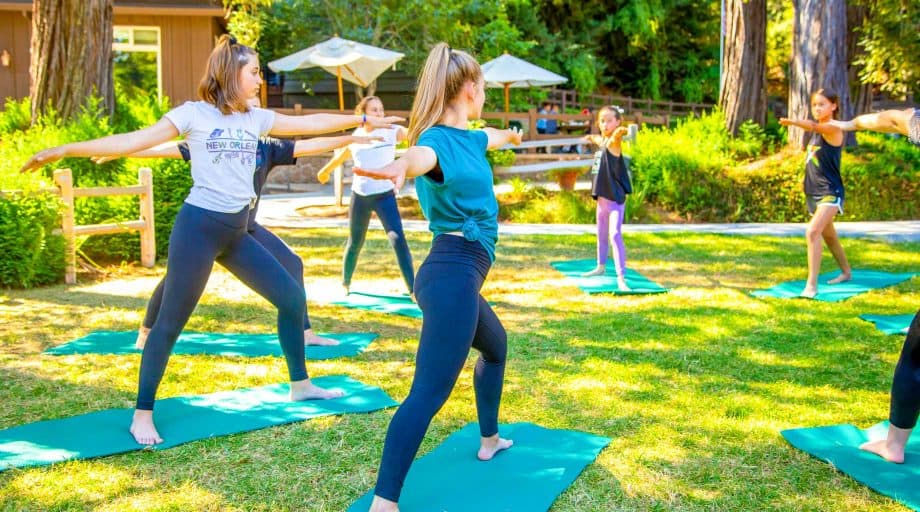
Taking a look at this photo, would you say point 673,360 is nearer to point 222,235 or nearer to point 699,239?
point 222,235

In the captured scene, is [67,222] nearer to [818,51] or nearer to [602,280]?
[602,280]

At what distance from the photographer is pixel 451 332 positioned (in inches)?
139

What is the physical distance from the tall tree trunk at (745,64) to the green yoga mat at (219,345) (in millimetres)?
10600

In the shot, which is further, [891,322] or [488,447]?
[891,322]

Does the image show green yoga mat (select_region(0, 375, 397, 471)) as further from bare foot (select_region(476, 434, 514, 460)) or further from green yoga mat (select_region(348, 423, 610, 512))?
bare foot (select_region(476, 434, 514, 460))

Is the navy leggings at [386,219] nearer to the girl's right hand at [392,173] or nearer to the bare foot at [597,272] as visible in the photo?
the bare foot at [597,272]

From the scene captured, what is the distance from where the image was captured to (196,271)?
14.5 feet

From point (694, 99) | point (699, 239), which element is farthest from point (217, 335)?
point (694, 99)

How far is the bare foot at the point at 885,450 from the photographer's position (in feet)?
13.7

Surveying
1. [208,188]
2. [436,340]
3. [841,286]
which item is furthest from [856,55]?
[436,340]

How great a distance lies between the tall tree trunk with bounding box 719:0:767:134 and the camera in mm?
15430

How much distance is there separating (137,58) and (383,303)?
53.2 ft

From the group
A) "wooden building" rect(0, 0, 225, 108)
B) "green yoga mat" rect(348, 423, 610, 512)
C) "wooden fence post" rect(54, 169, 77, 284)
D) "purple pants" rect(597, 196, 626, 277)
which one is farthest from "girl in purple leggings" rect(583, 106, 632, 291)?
"wooden building" rect(0, 0, 225, 108)

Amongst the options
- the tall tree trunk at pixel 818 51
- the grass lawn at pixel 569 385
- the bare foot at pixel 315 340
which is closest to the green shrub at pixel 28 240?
the grass lawn at pixel 569 385
